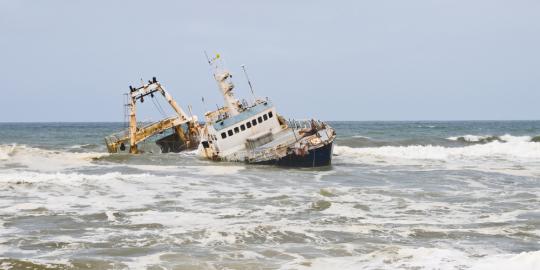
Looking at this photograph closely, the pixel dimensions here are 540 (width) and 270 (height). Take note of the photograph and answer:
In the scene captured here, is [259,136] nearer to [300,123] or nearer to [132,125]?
[300,123]

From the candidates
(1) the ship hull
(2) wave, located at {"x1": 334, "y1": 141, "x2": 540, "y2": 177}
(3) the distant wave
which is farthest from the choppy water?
(3) the distant wave

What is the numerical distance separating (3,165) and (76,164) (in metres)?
3.55

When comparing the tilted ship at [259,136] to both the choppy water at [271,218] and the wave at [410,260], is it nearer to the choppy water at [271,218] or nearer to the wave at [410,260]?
the choppy water at [271,218]

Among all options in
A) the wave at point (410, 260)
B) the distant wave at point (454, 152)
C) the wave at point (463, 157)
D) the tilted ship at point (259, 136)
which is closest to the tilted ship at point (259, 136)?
the tilted ship at point (259, 136)

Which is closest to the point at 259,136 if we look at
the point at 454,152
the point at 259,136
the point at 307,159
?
the point at 259,136

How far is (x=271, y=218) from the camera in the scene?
15.8 m

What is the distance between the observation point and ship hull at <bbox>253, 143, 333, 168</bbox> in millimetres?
29219

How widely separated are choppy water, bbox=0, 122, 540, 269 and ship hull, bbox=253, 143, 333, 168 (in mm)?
464

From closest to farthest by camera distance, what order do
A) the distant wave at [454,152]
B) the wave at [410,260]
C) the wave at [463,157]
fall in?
the wave at [410,260] < the wave at [463,157] < the distant wave at [454,152]

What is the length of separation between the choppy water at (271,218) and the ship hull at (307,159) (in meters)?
0.46

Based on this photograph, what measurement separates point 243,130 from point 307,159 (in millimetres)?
4303

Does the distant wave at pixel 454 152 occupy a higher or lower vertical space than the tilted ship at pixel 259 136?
lower

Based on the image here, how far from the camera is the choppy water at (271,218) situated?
11.3 metres

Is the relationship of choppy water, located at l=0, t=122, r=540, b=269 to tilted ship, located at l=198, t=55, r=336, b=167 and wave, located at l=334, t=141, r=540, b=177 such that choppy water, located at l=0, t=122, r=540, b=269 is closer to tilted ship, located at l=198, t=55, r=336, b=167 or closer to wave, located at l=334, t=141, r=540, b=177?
tilted ship, located at l=198, t=55, r=336, b=167
